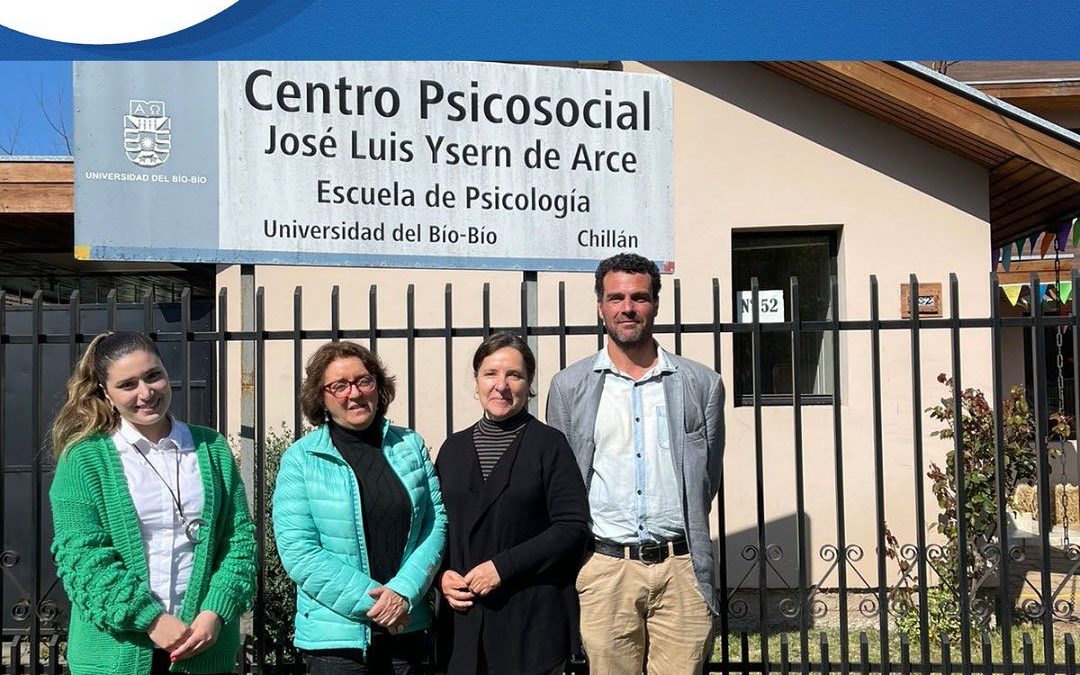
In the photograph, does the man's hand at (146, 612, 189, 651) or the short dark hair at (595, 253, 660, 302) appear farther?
the short dark hair at (595, 253, 660, 302)

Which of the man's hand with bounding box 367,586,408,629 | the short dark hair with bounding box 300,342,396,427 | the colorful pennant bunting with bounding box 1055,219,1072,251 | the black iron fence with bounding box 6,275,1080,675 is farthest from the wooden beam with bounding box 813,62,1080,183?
the man's hand with bounding box 367,586,408,629

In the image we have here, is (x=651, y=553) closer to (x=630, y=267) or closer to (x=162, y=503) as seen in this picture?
(x=630, y=267)

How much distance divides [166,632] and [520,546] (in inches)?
42.5

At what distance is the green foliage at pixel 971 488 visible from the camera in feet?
20.3

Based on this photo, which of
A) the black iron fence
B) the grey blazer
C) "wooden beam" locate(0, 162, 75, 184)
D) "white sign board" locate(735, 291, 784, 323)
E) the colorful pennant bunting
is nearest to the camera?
the grey blazer

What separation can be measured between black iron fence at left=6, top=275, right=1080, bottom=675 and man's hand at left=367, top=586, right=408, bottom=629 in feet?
4.46

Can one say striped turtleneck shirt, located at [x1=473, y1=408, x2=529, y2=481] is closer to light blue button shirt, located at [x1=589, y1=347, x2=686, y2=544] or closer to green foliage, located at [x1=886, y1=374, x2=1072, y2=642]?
light blue button shirt, located at [x1=589, y1=347, x2=686, y2=544]

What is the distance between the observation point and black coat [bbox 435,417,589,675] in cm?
330

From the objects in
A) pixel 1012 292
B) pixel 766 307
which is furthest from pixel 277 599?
pixel 1012 292

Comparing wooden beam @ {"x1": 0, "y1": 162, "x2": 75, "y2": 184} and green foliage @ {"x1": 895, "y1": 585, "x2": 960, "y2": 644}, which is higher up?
wooden beam @ {"x1": 0, "y1": 162, "x2": 75, "y2": 184}

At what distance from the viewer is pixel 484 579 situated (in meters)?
3.28

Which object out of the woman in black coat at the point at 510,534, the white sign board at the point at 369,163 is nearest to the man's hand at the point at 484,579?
the woman in black coat at the point at 510,534

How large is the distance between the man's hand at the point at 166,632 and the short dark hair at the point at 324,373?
0.76m

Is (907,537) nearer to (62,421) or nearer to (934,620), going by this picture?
(934,620)
